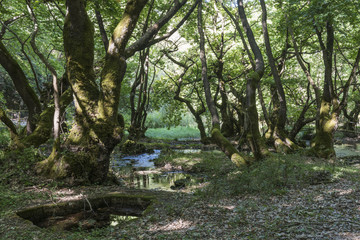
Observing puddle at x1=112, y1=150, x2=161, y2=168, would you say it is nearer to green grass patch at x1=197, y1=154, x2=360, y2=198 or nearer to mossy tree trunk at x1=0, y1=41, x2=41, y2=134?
mossy tree trunk at x1=0, y1=41, x2=41, y2=134

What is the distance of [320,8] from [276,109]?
28.6 feet

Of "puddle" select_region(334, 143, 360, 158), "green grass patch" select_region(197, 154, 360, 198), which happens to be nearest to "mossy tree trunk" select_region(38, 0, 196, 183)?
"green grass patch" select_region(197, 154, 360, 198)

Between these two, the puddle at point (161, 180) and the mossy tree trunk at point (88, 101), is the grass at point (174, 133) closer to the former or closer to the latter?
the puddle at point (161, 180)

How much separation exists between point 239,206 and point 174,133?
28859mm

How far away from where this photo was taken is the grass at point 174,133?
33156 mm

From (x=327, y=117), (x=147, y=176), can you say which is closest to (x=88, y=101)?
(x=147, y=176)

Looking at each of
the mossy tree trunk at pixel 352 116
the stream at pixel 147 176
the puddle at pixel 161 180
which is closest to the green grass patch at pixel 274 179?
the puddle at pixel 161 180

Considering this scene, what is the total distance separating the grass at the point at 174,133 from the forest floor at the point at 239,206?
958 inches

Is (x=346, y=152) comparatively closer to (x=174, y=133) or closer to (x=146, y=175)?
(x=146, y=175)

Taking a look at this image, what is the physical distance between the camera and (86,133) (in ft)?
26.2

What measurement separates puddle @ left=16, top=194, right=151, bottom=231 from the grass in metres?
25.4

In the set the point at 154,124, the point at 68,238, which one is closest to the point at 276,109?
the point at 68,238

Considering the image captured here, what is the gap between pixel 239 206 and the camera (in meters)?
6.05

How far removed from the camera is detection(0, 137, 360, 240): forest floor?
4.64 metres
